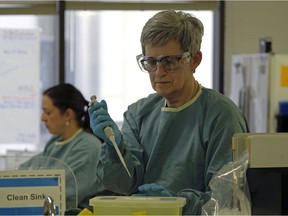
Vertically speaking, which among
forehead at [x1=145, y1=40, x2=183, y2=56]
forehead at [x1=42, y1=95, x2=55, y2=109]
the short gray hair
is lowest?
forehead at [x1=42, y1=95, x2=55, y2=109]

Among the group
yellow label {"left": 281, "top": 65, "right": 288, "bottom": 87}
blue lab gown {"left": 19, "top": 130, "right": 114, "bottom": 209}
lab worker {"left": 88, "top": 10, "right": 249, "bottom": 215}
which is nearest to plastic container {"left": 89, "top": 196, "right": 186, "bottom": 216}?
lab worker {"left": 88, "top": 10, "right": 249, "bottom": 215}

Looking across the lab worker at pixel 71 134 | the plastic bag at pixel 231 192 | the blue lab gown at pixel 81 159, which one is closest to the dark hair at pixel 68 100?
the lab worker at pixel 71 134

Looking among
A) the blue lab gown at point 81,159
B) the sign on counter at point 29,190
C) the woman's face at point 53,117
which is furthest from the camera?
the woman's face at point 53,117

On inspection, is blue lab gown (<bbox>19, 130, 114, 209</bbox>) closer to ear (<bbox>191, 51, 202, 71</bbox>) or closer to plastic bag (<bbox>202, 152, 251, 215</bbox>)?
ear (<bbox>191, 51, 202, 71</bbox>)

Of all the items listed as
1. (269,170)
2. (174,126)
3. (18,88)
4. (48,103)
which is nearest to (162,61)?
(174,126)

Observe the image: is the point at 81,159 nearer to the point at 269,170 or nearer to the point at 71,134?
the point at 71,134

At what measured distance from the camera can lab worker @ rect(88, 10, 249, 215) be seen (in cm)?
167

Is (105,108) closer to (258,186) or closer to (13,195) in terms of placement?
(13,195)

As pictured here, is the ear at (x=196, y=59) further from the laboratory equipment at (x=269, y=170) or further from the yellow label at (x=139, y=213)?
the yellow label at (x=139, y=213)

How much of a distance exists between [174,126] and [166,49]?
27cm

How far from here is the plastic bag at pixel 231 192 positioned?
1.33 meters

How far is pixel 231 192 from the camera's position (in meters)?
→ 1.36

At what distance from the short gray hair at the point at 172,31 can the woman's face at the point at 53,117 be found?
1563mm

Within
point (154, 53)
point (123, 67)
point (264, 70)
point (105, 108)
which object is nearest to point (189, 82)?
point (154, 53)
